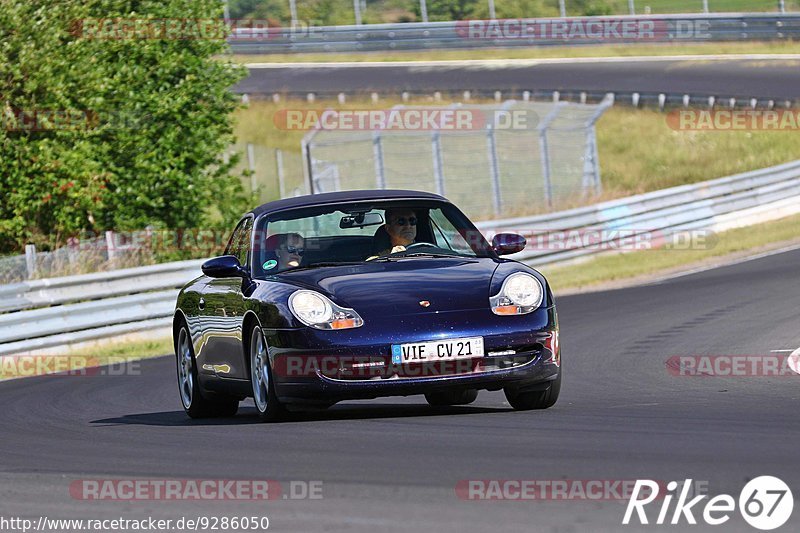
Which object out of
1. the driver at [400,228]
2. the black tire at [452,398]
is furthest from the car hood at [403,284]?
the black tire at [452,398]

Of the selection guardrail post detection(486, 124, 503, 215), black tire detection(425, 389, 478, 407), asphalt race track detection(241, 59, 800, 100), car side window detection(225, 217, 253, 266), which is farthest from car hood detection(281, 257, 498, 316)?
asphalt race track detection(241, 59, 800, 100)

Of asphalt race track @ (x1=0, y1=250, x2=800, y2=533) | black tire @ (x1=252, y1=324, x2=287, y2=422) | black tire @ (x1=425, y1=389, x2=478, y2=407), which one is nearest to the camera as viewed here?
asphalt race track @ (x1=0, y1=250, x2=800, y2=533)

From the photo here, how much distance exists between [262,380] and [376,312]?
977 millimetres

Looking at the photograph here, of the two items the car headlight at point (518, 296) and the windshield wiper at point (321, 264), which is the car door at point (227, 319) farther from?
the car headlight at point (518, 296)

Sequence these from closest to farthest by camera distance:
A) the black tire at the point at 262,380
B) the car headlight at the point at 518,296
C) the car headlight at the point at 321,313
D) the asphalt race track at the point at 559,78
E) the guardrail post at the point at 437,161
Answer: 1. the car headlight at the point at 321,313
2. the car headlight at the point at 518,296
3. the black tire at the point at 262,380
4. the guardrail post at the point at 437,161
5. the asphalt race track at the point at 559,78

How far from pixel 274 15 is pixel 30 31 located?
31.4 meters

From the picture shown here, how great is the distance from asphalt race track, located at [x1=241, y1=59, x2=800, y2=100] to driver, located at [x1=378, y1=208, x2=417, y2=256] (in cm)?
3067

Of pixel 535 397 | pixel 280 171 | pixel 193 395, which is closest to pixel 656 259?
pixel 280 171

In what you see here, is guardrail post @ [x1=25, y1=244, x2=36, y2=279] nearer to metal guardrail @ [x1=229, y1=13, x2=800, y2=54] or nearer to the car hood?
the car hood

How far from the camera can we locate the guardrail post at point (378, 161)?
2600 centimetres

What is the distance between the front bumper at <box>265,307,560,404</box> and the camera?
8656mm

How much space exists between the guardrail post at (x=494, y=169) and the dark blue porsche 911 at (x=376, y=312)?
16.8 meters

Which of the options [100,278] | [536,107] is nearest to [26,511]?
[100,278]

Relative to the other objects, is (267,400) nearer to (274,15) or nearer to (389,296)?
(389,296)
